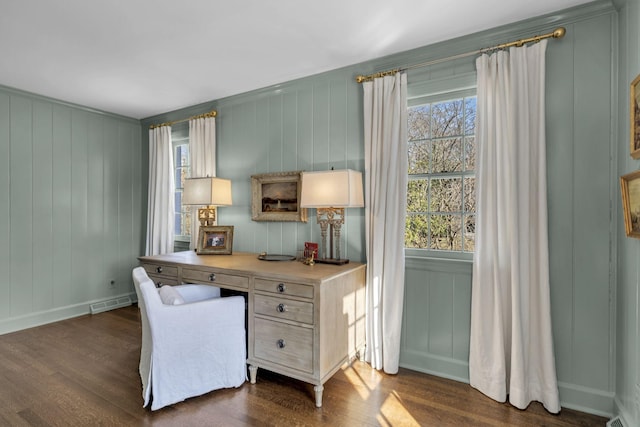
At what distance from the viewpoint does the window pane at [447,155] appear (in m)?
2.55

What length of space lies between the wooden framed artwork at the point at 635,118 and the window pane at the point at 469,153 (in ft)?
2.96

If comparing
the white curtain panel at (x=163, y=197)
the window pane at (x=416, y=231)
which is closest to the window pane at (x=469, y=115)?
the window pane at (x=416, y=231)

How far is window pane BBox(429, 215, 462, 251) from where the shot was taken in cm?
254

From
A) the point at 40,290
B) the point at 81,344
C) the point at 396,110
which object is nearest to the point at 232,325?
the point at 81,344

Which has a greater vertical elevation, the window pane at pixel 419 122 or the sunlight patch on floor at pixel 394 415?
the window pane at pixel 419 122

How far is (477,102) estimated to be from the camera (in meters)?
2.32

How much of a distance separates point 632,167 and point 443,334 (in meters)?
1.55

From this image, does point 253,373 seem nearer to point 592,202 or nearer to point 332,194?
point 332,194

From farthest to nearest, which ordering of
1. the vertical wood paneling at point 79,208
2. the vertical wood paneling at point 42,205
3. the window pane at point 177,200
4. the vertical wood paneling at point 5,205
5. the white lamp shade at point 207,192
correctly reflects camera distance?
1. the window pane at point 177,200
2. the vertical wood paneling at point 79,208
3. the vertical wood paneling at point 42,205
4. the vertical wood paneling at point 5,205
5. the white lamp shade at point 207,192

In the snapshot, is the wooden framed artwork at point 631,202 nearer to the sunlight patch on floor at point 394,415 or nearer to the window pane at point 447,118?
the window pane at point 447,118

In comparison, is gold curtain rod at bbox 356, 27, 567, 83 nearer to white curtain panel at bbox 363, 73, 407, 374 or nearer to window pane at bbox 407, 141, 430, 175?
white curtain panel at bbox 363, 73, 407, 374

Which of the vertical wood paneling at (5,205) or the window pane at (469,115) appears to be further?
the vertical wood paneling at (5,205)

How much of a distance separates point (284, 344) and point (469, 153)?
192 cm

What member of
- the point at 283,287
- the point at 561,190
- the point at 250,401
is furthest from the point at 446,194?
the point at 250,401
